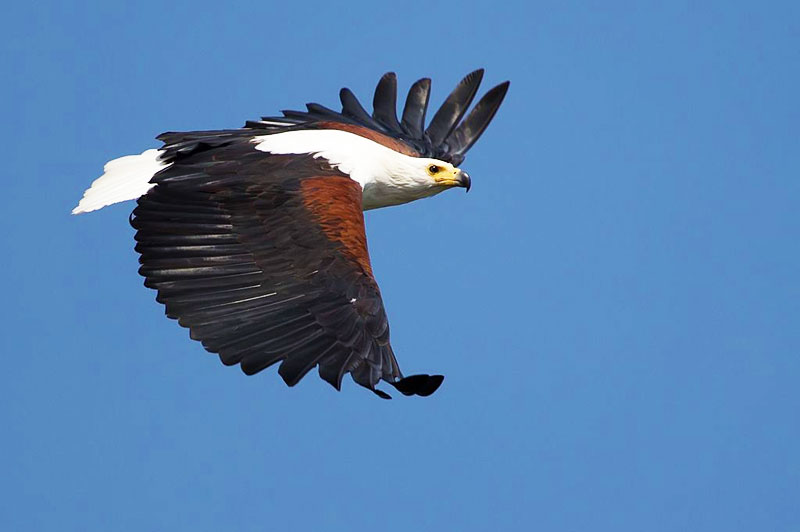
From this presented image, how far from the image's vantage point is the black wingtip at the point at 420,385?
28.9ft

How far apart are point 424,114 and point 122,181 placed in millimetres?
3840

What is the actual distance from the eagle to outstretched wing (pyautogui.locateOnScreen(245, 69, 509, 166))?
1300 millimetres

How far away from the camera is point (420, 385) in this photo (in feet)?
29.1

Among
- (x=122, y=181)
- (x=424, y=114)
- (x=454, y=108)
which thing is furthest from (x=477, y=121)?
(x=122, y=181)

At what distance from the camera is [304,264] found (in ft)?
34.1

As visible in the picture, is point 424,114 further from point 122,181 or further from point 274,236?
point 274,236

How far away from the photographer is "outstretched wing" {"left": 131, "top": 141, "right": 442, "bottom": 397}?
9.84 metres

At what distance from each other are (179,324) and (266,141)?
2.21 m

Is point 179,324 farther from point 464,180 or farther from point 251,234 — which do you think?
point 464,180

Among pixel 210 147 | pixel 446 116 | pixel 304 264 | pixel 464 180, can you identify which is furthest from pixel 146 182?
pixel 446 116

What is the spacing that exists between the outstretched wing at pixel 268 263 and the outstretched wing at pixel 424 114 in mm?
2583

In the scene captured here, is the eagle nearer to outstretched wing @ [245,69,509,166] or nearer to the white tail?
the white tail

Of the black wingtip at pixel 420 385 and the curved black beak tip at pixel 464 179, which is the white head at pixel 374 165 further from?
the black wingtip at pixel 420 385

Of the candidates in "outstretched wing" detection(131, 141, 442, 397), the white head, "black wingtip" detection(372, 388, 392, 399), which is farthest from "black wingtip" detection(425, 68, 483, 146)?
"black wingtip" detection(372, 388, 392, 399)
